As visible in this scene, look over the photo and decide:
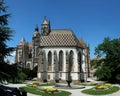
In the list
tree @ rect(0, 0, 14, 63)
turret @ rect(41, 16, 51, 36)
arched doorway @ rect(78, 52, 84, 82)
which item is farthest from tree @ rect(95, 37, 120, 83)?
tree @ rect(0, 0, 14, 63)

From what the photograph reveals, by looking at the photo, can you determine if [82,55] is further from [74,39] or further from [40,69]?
[40,69]

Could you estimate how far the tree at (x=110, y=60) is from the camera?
53.9m

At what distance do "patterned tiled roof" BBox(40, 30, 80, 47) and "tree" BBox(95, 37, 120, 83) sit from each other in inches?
410

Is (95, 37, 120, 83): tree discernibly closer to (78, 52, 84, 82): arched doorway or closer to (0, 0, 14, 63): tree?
(78, 52, 84, 82): arched doorway

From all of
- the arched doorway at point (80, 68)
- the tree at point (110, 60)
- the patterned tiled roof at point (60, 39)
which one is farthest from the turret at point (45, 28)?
the tree at point (110, 60)

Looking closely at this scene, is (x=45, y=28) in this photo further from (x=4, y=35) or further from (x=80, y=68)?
(x=4, y=35)

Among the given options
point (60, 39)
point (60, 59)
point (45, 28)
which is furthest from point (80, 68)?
point (45, 28)

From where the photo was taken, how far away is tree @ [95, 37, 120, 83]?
177ft

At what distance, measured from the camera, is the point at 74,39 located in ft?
220

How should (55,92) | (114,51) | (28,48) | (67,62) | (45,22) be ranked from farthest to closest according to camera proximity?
(28,48)
(45,22)
(67,62)
(114,51)
(55,92)

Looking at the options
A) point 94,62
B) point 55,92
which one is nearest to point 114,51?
point 94,62

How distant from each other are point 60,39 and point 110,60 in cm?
1689

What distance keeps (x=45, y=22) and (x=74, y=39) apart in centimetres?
2023

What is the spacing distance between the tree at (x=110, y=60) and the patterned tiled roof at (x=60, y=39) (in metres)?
10.4
